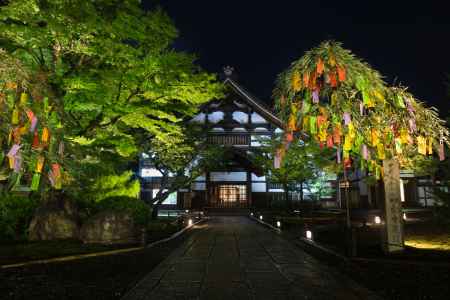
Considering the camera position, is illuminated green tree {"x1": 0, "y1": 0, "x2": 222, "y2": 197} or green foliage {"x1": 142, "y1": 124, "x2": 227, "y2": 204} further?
green foliage {"x1": 142, "y1": 124, "x2": 227, "y2": 204}

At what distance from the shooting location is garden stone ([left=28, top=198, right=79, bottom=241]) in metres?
11.5

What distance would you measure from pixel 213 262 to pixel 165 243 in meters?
4.25

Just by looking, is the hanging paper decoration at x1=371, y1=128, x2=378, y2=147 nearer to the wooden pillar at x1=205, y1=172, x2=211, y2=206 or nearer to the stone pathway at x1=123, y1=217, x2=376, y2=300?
the stone pathway at x1=123, y1=217, x2=376, y2=300

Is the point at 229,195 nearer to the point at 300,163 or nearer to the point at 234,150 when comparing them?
the point at 234,150

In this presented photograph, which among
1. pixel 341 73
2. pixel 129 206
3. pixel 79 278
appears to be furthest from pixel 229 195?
pixel 341 73

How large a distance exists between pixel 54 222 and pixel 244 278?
28.2 ft

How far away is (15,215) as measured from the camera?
11945mm

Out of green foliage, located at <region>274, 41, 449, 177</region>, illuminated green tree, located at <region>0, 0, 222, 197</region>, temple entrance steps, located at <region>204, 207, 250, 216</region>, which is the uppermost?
illuminated green tree, located at <region>0, 0, 222, 197</region>

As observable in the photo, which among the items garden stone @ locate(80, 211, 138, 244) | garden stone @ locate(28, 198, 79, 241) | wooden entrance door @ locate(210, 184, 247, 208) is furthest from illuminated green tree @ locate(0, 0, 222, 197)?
wooden entrance door @ locate(210, 184, 247, 208)

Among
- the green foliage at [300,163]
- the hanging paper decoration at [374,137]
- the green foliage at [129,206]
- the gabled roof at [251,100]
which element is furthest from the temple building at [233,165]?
the hanging paper decoration at [374,137]

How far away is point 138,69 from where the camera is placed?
9594mm

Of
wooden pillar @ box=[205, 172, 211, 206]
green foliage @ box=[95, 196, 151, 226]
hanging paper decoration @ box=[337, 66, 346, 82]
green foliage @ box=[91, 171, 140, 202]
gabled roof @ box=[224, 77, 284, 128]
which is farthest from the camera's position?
wooden pillar @ box=[205, 172, 211, 206]

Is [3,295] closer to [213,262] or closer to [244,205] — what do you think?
[213,262]

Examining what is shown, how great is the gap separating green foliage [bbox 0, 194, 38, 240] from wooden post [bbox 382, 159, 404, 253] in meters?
12.6
